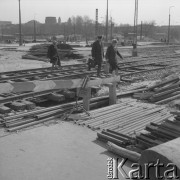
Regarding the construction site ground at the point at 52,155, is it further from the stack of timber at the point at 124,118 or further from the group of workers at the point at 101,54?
the group of workers at the point at 101,54

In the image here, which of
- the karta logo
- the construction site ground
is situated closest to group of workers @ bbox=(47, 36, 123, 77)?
the construction site ground

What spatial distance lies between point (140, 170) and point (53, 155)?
171cm

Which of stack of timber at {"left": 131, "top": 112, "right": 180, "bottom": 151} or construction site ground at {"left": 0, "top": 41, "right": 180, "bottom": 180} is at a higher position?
stack of timber at {"left": 131, "top": 112, "right": 180, "bottom": 151}

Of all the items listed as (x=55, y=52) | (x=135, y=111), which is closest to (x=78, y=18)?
→ (x=55, y=52)

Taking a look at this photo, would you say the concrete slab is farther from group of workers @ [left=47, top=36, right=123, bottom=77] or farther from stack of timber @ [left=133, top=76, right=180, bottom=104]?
group of workers @ [left=47, top=36, right=123, bottom=77]

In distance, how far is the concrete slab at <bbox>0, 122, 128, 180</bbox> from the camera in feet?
16.4

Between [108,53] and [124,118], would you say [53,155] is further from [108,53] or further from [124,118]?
[108,53]

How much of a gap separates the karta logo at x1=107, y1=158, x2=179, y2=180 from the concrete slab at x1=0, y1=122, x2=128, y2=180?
12cm

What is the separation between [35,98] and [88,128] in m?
3.26

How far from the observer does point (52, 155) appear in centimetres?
566

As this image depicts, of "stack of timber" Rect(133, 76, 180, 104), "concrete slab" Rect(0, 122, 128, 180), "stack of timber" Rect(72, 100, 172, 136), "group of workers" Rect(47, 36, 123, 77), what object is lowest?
"concrete slab" Rect(0, 122, 128, 180)

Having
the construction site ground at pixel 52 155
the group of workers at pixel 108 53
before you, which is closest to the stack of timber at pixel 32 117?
the construction site ground at pixel 52 155

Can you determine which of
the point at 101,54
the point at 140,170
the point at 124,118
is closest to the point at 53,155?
the point at 140,170

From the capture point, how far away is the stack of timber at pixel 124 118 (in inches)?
278
